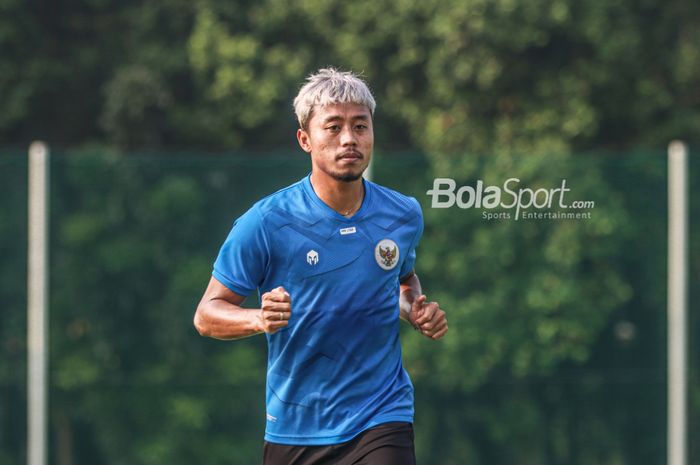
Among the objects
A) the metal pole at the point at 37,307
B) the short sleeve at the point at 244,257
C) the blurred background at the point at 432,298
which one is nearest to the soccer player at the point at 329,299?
the short sleeve at the point at 244,257

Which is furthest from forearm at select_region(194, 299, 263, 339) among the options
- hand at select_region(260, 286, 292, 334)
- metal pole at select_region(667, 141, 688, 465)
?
metal pole at select_region(667, 141, 688, 465)

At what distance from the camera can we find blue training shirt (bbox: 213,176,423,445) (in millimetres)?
4348

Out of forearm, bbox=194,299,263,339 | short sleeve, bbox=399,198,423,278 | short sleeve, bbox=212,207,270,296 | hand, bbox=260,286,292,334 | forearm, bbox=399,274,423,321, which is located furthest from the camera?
forearm, bbox=399,274,423,321

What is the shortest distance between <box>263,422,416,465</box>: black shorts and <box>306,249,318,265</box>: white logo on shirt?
61 centimetres

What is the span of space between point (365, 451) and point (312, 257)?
0.68 meters

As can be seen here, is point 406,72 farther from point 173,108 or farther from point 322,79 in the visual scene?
point 322,79

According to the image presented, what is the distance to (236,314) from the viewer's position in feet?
13.8

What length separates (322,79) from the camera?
445 cm

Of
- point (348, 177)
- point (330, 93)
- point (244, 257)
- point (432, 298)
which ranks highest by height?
point (330, 93)

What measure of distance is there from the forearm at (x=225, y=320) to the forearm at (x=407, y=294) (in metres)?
0.75

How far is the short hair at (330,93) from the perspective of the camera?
4363 millimetres

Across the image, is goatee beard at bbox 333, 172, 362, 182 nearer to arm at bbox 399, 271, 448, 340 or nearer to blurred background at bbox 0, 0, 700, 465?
arm at bbox 399, 271, 448, 340

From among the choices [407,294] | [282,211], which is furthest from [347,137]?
[407,294]

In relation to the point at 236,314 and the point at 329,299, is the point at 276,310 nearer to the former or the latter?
the point at 236,314
